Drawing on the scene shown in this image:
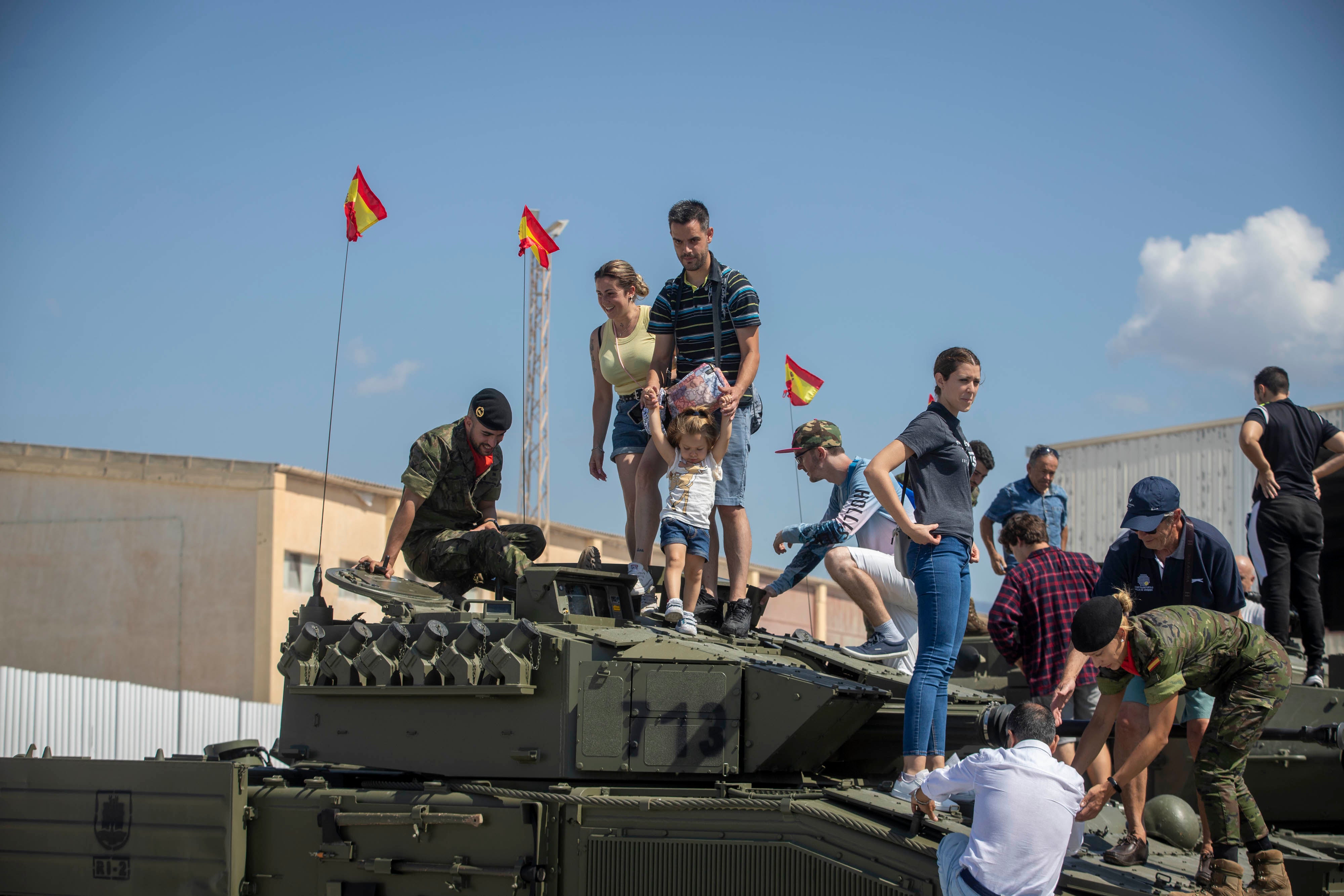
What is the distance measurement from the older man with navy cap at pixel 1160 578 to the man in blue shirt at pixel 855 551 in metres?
1.89

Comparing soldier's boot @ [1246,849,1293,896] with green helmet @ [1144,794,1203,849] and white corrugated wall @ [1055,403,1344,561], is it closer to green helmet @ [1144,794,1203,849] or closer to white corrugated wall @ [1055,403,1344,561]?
green helmet @ [1144,794,1203,849]

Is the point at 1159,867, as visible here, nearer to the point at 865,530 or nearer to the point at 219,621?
the point at 865,530

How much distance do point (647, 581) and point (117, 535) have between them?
20.8 metres

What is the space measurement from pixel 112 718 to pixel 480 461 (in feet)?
46.8

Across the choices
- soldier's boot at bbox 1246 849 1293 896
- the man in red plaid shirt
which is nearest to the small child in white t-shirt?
the man in red plaid shirt

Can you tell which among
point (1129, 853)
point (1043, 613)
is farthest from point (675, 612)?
point (1129, 853)

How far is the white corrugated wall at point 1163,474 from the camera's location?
24.3m

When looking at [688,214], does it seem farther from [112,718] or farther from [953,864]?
[112,718]

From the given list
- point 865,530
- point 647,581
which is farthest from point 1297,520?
point 647,581

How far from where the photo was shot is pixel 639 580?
8836 mm

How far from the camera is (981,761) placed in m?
5.80

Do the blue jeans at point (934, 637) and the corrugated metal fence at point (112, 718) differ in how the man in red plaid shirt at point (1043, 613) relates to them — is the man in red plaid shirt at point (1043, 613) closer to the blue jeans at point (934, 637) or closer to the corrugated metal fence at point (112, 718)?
the blue jeans at point (934, 637)

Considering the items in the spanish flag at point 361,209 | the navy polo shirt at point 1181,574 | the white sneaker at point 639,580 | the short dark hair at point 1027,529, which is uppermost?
the spanish flag at point 361,209

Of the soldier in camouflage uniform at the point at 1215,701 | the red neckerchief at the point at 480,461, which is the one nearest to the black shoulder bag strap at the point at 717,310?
the red neckerchief at the point at 480,461
